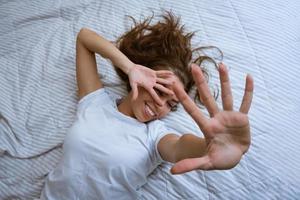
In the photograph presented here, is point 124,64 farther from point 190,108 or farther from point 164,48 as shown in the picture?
point 190,108

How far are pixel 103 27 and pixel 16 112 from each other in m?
0.41

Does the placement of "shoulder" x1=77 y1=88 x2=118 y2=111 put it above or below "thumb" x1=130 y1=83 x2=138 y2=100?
below

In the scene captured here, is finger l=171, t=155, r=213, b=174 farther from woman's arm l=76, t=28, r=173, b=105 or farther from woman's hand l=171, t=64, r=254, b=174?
woman's arm l=76, t=28, r=173, b=105

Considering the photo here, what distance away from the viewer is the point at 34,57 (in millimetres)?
1217

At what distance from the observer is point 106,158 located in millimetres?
885

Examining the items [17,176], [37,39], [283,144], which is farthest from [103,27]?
[283,144]

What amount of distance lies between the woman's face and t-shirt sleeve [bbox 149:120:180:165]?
0.02 m

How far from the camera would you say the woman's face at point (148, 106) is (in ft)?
2.97

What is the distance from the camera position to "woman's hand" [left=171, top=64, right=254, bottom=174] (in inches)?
24.0

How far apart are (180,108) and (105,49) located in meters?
0.28

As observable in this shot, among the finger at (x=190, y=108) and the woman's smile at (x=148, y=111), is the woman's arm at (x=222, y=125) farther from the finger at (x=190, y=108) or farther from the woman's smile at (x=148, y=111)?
the woman's smile at (x=148, y=111)

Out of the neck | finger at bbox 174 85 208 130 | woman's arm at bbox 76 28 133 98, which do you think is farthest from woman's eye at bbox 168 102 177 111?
finger at bbox 174 85 208 130

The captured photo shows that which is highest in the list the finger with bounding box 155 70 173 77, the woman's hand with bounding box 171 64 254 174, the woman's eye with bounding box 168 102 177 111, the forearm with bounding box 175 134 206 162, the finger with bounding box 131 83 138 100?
the woman's hand with bounding box 171 64 254 174

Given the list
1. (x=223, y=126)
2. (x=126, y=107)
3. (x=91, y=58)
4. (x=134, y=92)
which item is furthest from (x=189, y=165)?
(x=91, y=58)
